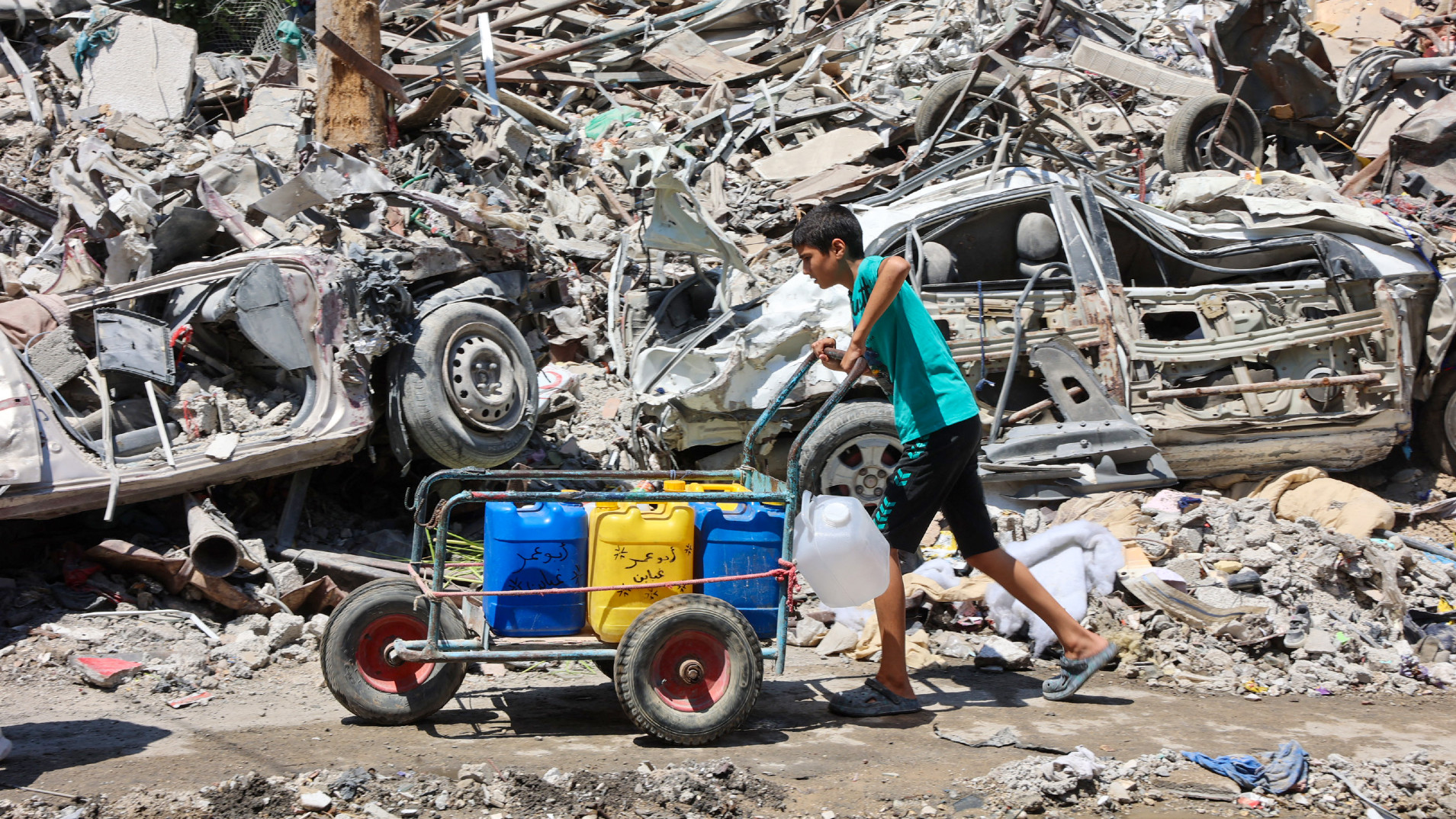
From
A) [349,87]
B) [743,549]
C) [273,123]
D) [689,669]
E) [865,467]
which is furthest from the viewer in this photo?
[273,123]

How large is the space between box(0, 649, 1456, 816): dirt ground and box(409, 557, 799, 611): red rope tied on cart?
1.55ft

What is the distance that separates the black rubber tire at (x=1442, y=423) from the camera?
6.93 m

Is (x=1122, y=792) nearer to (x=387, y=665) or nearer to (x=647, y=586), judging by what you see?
(x=647, y=586)

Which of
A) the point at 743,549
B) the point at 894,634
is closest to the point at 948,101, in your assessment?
the point at 894,634

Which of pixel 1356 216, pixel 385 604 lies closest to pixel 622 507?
pixel 385 604

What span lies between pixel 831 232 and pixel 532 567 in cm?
150

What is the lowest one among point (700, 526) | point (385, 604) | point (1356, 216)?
point (385, 604)

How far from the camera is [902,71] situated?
1384 centimetres

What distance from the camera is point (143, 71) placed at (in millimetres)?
12055

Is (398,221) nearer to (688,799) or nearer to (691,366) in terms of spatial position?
(691,366)

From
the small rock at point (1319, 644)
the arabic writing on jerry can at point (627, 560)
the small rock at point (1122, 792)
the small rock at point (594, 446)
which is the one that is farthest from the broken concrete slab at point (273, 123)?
the small rock at point (1122, 792)

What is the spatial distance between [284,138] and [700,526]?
8821mm

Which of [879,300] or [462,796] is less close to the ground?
[879,300]

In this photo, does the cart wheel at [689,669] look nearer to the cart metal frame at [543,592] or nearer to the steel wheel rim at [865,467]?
the cart metal frame at [543,592]
